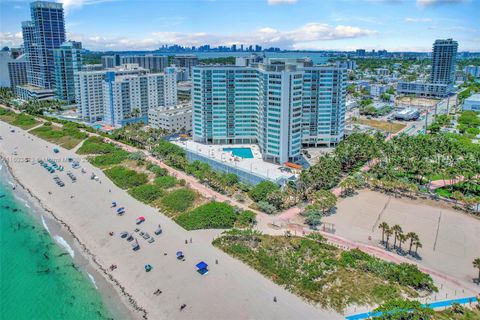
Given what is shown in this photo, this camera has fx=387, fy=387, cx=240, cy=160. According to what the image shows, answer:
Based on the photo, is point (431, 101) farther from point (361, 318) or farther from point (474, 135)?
point (361, 318)

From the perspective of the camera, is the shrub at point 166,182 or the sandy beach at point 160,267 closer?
the sandy beach at point 160,267

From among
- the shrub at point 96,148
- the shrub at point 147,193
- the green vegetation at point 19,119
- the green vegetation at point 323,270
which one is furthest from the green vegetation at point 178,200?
the green vegetation at point 19,119

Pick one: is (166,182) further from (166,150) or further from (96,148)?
(96,148)

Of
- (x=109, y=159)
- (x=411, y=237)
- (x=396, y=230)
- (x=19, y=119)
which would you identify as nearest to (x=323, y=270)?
(x=396, y=230)

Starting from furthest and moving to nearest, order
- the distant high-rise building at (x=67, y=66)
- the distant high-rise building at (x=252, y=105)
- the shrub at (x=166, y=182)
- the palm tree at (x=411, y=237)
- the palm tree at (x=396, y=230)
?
the distant high-rise building at (x=67, y=66), the distant high-rise building at (x=252, y=105), the shrub at (x=166, y=182), the palm tree at (x=396, y=230), the palm tree at (x=411, y=237)

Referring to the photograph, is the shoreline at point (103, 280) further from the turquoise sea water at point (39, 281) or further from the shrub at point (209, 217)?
the shrub at point (209, 217)

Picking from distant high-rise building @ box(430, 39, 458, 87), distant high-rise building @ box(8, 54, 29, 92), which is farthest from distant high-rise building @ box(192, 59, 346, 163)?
distant high-rise building @ box(430, 39, 458, 87)
